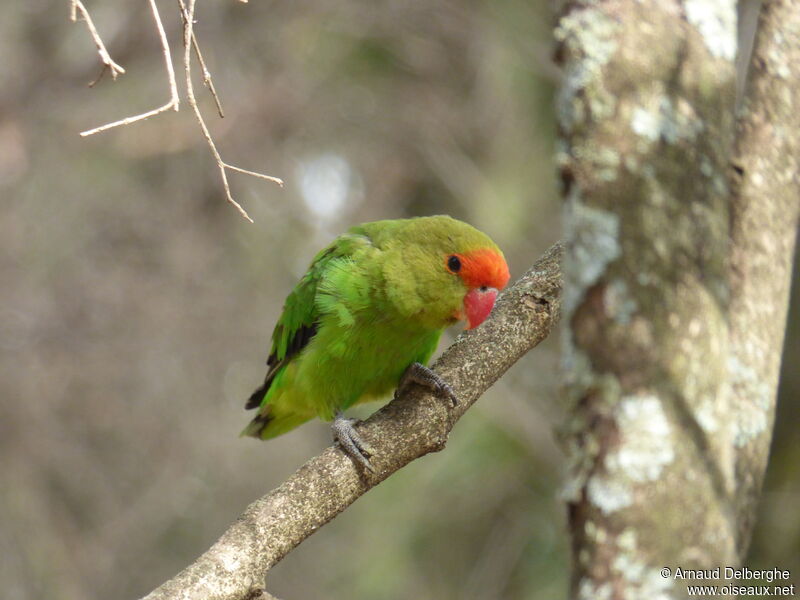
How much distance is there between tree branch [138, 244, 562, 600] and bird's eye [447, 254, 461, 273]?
8.2 inches

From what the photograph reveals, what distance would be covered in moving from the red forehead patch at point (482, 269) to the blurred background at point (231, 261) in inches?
137

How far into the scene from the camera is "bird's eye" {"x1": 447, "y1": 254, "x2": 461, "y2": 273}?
3.11 metres

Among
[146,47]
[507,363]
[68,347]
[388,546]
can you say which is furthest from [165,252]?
[507,363]

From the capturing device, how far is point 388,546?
22.5 ft

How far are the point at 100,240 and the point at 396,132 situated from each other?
8.68 ft

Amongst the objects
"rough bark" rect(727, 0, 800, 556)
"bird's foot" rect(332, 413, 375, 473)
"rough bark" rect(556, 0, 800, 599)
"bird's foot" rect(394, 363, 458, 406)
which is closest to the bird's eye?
"bird's foot" rect(394, 363, 458, 406)

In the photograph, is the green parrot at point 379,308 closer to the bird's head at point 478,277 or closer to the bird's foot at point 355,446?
the bird's head at point 478,277

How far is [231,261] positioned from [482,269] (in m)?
4.88

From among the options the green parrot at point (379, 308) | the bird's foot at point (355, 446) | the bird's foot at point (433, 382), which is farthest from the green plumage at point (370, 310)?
the bird's foot at point (355, 446)


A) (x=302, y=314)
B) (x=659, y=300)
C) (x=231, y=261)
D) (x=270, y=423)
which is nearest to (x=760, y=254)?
(x=659, y=300)

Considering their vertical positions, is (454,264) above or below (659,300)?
below

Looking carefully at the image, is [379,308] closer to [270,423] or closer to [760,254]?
[270,423]

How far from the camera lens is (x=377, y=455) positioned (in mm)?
2602

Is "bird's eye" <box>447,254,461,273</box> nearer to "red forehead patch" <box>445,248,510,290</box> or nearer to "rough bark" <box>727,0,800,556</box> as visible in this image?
"red forehead patch" <box>445,248,510,290</box>
